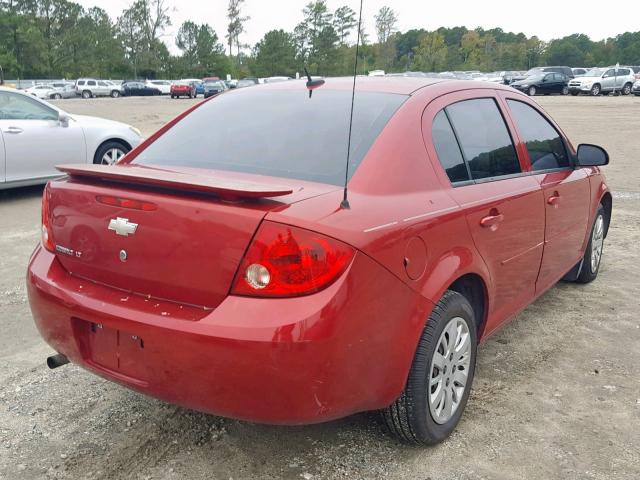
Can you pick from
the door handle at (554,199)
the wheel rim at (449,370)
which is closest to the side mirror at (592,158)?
the door handle at (554,199)

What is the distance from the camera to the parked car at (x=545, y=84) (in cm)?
3778

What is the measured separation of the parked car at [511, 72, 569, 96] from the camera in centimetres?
3778

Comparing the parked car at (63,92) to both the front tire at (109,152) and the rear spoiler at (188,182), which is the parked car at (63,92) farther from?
the rear spoiler at (188,182)

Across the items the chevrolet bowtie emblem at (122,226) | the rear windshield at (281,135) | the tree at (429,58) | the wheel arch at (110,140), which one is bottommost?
the wheel arch at (110,140)

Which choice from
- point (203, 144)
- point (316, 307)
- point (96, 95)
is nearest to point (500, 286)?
point (316, 307)

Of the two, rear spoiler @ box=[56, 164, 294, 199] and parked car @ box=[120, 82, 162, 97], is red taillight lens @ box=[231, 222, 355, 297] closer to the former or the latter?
rear spoiler @ box=[56, 164, 294, 199]

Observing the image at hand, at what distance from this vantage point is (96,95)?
57469mm

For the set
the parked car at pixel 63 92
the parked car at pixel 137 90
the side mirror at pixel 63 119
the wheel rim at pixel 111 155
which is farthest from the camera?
the parked car at pixel 137 90

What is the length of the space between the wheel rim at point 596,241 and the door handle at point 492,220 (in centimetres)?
209

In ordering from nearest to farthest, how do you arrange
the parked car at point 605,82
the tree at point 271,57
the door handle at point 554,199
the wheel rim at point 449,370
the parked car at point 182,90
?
1. the wheel rim at point 449,370
2. the door handle at point 554,199
3. the parked car at point 605,82
4. the parked car at point 182,90
5. the tree at point 271,57

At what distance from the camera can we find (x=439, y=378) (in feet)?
8.95

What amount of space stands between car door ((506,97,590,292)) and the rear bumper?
160cm

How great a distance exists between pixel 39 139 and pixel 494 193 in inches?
262

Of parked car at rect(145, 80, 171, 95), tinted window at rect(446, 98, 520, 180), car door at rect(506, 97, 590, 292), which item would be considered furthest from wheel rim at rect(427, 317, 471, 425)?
parked car at rect(145, 80, 171, 95)
